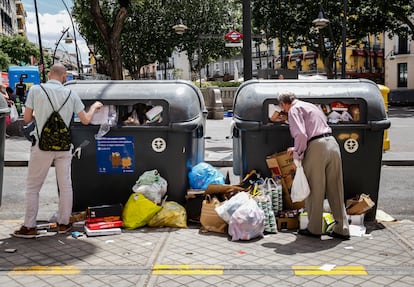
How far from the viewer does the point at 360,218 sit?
16.6ft

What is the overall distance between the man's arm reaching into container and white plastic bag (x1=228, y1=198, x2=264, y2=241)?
5.71 feet

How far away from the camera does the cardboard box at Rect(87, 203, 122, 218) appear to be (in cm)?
507

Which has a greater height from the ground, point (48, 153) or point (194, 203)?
point (48, 153)

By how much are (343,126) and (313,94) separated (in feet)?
1.53

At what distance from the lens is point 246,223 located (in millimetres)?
4629

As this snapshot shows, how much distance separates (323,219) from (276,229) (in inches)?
18.8

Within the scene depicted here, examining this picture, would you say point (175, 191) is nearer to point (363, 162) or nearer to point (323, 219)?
point (323, 219)

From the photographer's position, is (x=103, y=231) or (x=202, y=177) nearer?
(x=103, y=231)

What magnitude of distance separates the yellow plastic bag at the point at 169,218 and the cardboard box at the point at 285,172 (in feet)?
3.65

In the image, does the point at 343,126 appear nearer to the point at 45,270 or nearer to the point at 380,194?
the point at 380,194

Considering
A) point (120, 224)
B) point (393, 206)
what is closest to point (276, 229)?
point (120, 224)

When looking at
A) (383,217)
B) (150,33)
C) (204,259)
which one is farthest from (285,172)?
(150,33)

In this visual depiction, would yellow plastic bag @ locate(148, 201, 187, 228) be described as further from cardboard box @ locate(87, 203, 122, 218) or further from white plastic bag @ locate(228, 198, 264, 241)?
white plastic bag @ locate(228, 198, 264, 241)

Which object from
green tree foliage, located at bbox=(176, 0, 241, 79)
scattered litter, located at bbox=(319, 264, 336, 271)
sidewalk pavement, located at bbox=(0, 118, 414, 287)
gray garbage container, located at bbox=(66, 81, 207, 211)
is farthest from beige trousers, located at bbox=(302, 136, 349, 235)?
green tree foliage, located at bbox=(176, 0, 241, 79)
